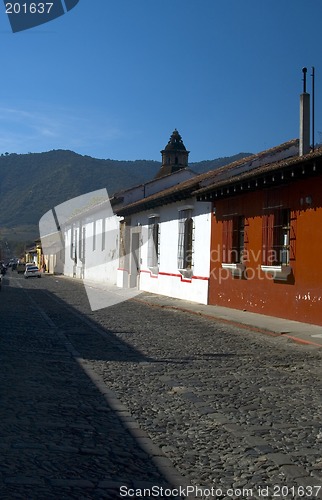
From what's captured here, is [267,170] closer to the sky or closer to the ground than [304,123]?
closer to the ground

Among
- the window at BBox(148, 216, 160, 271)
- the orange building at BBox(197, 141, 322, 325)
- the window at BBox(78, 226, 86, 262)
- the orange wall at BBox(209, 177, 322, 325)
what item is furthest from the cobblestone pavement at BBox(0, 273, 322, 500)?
the window at BBox(78, 226, 86, 262)

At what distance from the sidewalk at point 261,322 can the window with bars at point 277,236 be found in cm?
149

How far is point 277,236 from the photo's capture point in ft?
50.2

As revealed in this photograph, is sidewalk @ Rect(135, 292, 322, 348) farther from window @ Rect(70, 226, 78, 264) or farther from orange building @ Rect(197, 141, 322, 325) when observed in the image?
window @ Rect(70, 226, 78, 264)

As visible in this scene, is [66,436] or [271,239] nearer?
[66,436]

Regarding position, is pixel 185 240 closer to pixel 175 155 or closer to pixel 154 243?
pixel 154 243

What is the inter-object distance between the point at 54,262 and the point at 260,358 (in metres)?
60.7

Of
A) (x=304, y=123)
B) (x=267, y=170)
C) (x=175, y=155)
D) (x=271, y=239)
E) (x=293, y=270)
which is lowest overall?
(x=293, y=270)

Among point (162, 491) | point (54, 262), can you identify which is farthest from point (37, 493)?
point (54, 262)

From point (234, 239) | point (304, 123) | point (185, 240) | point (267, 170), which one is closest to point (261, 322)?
point (267, 170)

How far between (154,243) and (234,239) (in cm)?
858

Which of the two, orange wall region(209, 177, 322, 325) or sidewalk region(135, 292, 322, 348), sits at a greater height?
orange wall region(209, 177, 322, 325)

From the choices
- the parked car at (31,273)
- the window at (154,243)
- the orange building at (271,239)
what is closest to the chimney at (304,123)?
the orange building at (271,239)

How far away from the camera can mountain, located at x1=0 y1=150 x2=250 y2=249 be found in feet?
437
